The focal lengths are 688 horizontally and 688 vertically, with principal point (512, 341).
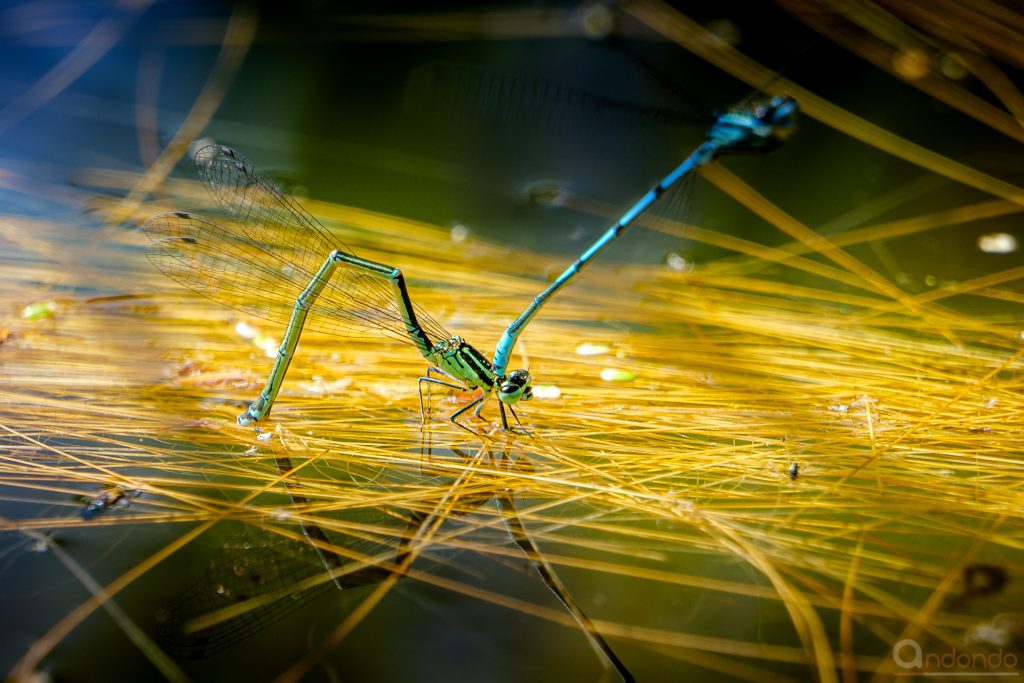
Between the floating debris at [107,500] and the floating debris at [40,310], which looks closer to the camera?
the floating debris at [107,500]

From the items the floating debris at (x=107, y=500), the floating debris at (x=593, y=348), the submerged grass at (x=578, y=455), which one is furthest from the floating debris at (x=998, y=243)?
the floating debris at (x=107, y=500)

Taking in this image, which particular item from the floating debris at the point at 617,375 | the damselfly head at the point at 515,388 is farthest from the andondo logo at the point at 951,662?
the floating debris at the point at 617,375

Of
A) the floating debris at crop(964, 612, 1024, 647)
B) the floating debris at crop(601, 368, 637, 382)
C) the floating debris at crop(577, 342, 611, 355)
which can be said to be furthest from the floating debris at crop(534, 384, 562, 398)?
the floating debris at crop(964, 612, 1024, 647)

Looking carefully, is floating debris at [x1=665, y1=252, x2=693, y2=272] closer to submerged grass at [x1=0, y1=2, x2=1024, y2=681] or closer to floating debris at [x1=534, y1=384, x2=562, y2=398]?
submerged grass at [x1=0, y1=2, x2=1024, y2=681]

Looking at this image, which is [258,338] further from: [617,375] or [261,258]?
[617,375]

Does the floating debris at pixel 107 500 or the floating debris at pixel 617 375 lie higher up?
the floating debris at pixel 617 375

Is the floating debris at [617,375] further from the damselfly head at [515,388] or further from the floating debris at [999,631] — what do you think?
the floating debris at [999,631]

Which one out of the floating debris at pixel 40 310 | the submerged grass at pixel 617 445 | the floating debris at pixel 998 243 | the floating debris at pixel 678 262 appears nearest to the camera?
the submerged grass at pixel 617 445

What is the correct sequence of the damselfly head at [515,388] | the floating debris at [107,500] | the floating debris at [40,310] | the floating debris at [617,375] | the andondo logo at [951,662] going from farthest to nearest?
the floating debris at [40,310] < the floating debris at [617,375] < the damselfly head at [515,388] < the floating debris at [107,500] < the andondo logo at [951,662]

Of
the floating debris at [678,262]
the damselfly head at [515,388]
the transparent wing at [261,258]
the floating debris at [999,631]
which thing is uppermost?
the floating debris at [678,262]
